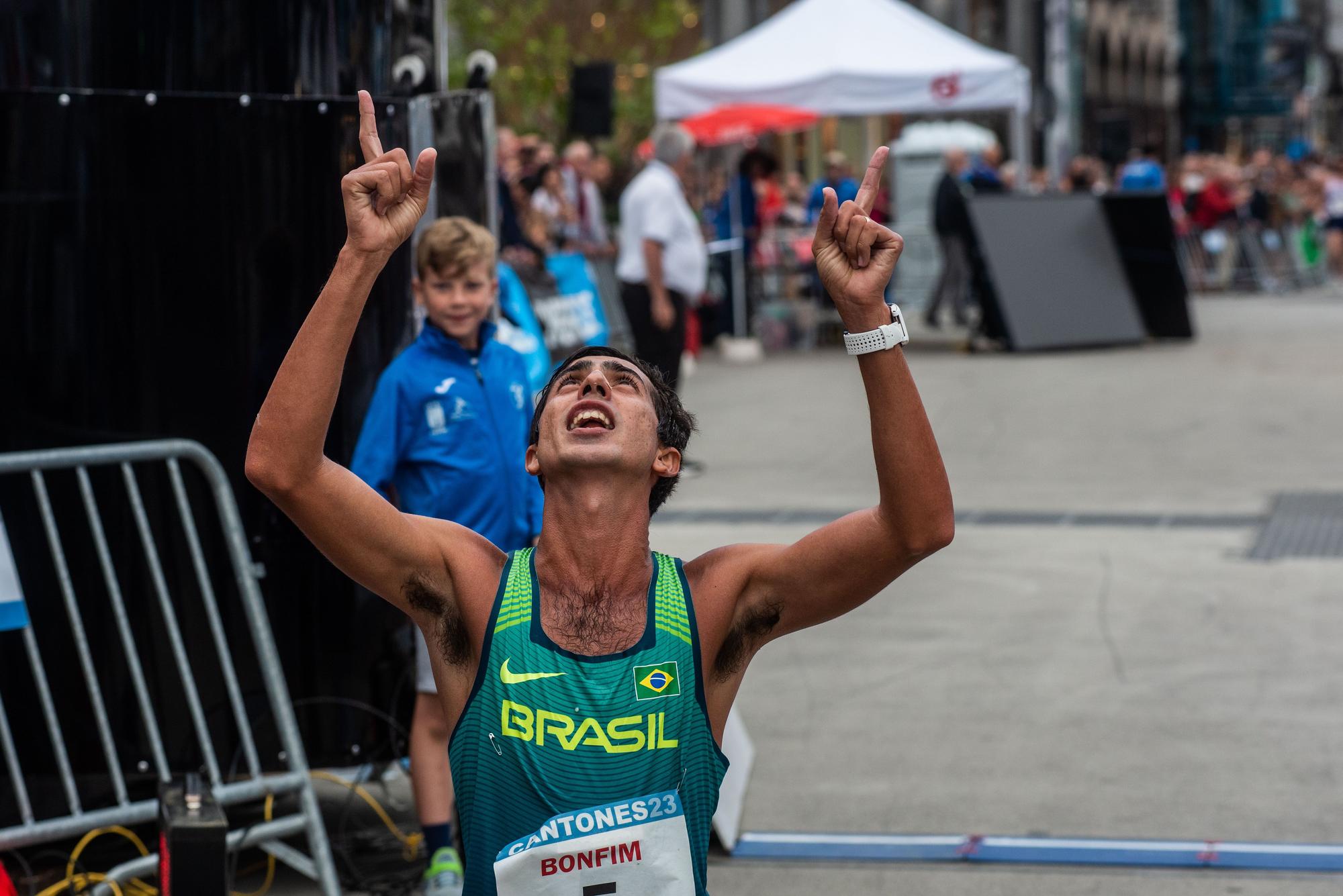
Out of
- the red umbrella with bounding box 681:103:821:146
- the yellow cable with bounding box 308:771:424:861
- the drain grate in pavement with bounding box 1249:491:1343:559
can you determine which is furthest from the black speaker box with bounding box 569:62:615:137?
the yellow cable with bounding box 308:771:424:861

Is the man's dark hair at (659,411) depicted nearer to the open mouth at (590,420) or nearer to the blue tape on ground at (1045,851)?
the open mouth at (590,420)

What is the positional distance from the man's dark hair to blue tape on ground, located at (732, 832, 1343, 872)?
228 centimetres

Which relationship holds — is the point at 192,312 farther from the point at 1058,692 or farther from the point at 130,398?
the point at 1058,692

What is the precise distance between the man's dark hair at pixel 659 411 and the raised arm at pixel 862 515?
0.15 meters

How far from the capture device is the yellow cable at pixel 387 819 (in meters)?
5.02

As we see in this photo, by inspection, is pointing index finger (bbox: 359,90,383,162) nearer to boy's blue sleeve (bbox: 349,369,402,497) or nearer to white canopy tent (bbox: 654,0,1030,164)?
boy's blue sleeve (bbox: 349,369,402,497)

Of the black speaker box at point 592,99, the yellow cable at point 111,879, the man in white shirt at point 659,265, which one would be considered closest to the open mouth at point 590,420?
the yellow cable at point 111,879

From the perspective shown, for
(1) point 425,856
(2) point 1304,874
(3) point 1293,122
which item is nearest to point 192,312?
(1) point 425,856

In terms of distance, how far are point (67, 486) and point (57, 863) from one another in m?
1.04

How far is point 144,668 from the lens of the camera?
459 centimetres

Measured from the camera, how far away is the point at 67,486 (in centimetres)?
450

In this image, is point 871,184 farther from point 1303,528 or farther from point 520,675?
point 1303,528

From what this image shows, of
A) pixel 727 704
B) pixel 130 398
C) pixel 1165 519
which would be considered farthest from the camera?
pixel 1165 519

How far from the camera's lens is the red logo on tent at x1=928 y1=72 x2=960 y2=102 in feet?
54.1
